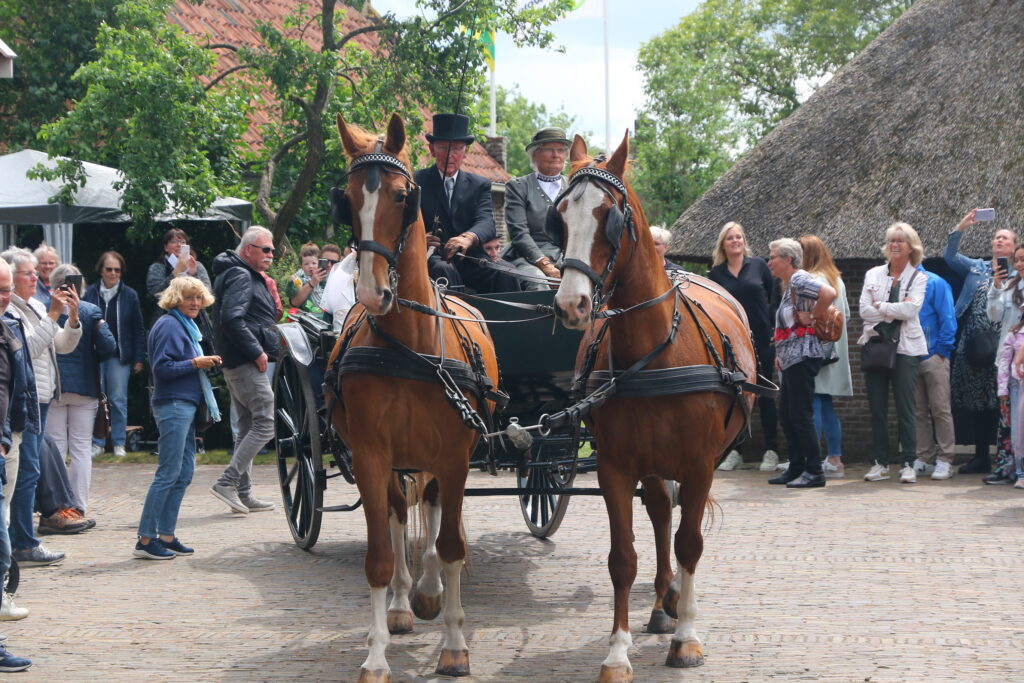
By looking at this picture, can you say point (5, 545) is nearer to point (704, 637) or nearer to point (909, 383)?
point (704, 637)

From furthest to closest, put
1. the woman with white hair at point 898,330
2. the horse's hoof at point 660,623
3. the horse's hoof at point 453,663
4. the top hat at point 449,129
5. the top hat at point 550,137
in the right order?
the woman with white hair at point 898,330
the top hat at point 550,137
the top hat at point 449,129
the horse's hoof at point 660,623
the horse's hoof at point 453,663

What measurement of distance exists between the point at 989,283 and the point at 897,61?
4876 mm

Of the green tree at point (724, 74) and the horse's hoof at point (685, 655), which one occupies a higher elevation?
the green tree at point (724, 74)

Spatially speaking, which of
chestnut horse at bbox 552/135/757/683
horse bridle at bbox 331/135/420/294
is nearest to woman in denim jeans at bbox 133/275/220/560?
horse bridle at bbox 331/135/420/294

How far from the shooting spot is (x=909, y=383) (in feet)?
38.9

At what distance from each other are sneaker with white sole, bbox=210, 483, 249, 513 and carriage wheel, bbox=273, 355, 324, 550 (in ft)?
3.34

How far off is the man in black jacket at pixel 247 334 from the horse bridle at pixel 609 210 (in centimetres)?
477

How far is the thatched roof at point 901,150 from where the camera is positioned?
44.3 ft

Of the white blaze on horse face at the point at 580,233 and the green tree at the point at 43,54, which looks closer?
the white blaze on horse face at the point at 580,233

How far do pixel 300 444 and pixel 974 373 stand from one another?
7047 mm

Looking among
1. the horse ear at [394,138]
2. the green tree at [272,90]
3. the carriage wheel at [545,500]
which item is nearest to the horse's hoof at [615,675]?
the carriage wheel at [545,500]

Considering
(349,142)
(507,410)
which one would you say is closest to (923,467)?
(507,410)

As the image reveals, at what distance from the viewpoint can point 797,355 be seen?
11.5 metres

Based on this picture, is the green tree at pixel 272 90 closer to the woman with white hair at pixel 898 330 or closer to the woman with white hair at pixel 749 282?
the woman with white hair at pixel 749 282
